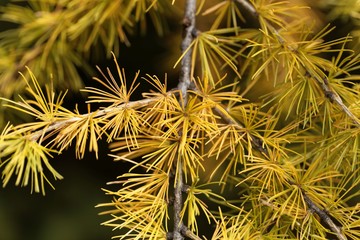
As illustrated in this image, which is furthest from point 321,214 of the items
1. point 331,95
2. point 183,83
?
point 183,83

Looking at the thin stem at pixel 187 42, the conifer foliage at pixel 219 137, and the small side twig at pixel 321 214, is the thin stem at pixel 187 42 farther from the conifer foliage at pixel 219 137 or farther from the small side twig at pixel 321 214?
the small side twig at pixel 321 214

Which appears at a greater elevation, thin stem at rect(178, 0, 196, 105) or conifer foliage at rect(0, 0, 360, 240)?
thin stem at rect(178, 0, 196, 105)

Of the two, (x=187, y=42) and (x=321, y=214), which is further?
(x=187, y=42)

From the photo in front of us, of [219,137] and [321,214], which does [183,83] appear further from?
[321,214]

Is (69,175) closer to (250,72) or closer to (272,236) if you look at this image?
(250,72)

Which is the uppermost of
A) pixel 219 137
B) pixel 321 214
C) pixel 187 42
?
pixel 187 42

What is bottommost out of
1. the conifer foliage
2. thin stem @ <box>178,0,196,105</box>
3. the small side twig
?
the small side twig

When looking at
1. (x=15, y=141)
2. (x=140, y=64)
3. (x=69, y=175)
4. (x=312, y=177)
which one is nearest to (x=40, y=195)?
(x=69, y=175)

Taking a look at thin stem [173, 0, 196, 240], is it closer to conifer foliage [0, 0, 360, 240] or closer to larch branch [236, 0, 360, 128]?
conifer foliage [0, 0, 360, 240]

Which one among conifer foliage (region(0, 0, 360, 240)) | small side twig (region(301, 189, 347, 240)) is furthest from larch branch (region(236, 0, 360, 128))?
small side twig (region(301, 189, 347, 240))

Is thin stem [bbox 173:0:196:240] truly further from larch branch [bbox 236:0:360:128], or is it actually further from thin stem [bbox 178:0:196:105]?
larch branch [bbox 236:0:360:128]

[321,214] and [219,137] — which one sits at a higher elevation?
[219,137]
